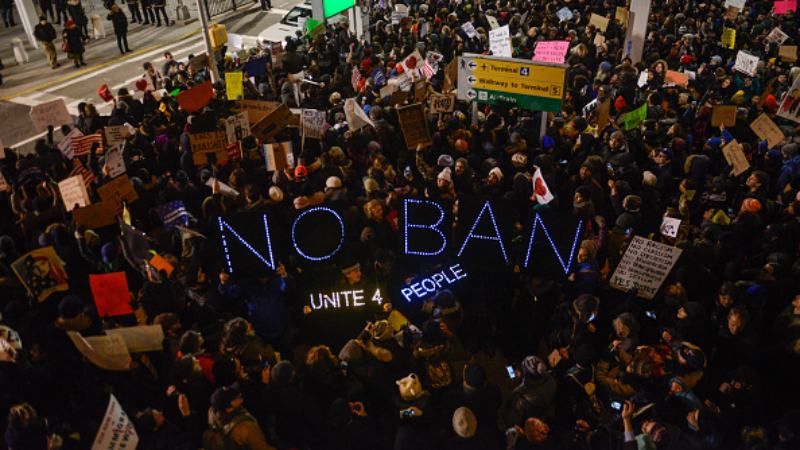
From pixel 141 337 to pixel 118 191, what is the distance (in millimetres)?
2964

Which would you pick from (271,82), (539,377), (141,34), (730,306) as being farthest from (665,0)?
(141,34)

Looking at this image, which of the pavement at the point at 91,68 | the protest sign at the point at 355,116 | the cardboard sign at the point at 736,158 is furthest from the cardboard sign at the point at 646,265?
the pavement at the point at 91,68

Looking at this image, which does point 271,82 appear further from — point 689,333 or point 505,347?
point 689,333

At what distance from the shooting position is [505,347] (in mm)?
6680

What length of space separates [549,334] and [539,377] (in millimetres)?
1208

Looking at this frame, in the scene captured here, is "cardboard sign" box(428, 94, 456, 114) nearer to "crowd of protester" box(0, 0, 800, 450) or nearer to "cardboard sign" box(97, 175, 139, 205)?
"crowd of protester" box(0, 0, 800, 450)

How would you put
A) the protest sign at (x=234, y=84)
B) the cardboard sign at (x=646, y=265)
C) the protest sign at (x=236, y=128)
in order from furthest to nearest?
the protest sign at (x=234, y=84)
the protest sign at (x=236, y=128)
the cardboard sign at (x=646, y=265)

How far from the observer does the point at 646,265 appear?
578 centimetres

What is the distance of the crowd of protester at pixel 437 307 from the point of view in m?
4.71

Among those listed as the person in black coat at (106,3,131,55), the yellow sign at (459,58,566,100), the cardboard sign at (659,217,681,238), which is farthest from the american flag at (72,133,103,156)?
the person in black coat at (106,3,131,55)

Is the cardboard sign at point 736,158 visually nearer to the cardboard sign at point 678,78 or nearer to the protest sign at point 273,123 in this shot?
the cardboard sign at point 678,78

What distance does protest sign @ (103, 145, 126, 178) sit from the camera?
24.5 feet

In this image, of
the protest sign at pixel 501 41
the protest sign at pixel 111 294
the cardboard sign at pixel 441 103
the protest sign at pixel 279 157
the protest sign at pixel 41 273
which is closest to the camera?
the protest sign at pixel 111 294

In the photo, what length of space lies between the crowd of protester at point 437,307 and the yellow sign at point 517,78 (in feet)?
1.79
